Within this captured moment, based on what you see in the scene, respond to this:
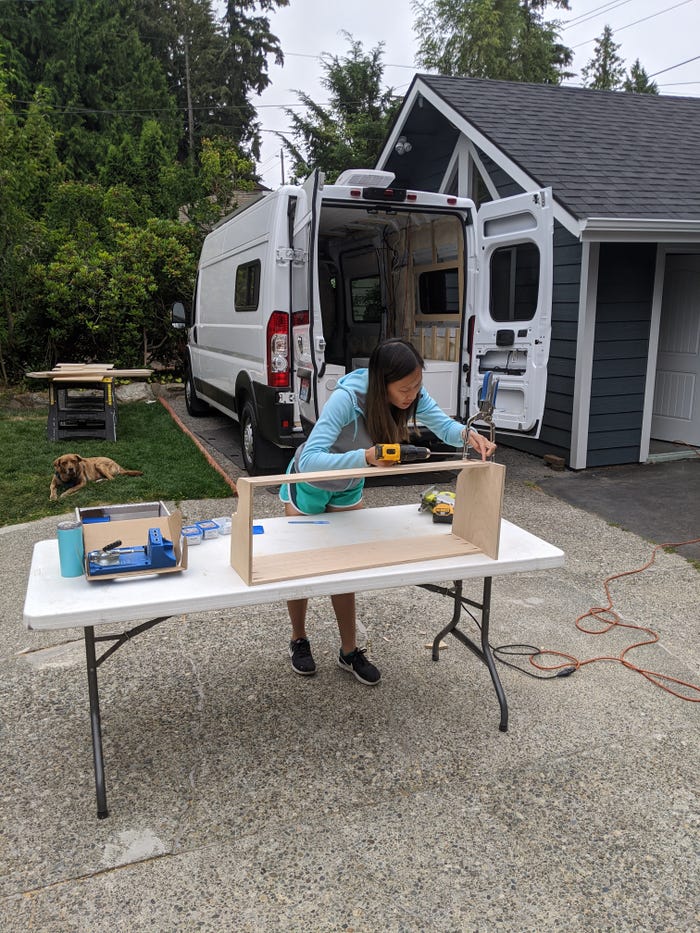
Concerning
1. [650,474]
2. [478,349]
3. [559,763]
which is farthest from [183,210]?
[559,763]

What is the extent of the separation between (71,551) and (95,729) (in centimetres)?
65

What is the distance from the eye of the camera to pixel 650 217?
21.8 ft

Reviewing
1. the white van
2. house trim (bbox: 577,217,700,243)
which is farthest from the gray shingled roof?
the white van

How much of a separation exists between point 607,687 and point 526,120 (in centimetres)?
723

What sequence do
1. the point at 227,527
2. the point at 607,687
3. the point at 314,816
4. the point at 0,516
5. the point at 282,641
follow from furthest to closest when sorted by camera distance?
the point at 0,516 → the point at 282,641 → the point at 607,687 → the point at 227,527 → the point at 314,816

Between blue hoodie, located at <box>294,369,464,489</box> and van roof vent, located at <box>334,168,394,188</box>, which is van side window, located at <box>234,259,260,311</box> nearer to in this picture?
van roof vent, located at <box>334,168,394,188</box>

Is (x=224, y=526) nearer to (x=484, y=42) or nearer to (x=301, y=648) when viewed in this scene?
(x=301, y=648)

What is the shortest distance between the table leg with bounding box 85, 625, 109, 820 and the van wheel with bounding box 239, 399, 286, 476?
13.3ft

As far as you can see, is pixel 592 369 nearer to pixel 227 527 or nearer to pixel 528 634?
pixel 528 634

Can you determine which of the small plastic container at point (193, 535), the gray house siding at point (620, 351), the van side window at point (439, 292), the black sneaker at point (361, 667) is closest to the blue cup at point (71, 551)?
the small plastic container at point (193, 535)

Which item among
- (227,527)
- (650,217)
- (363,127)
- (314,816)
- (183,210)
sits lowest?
(314,816)

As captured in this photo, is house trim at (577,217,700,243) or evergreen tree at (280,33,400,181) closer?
house trim at (577,217,700,243)

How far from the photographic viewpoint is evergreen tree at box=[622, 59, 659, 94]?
34.6 metres

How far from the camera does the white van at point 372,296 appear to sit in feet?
19.2
